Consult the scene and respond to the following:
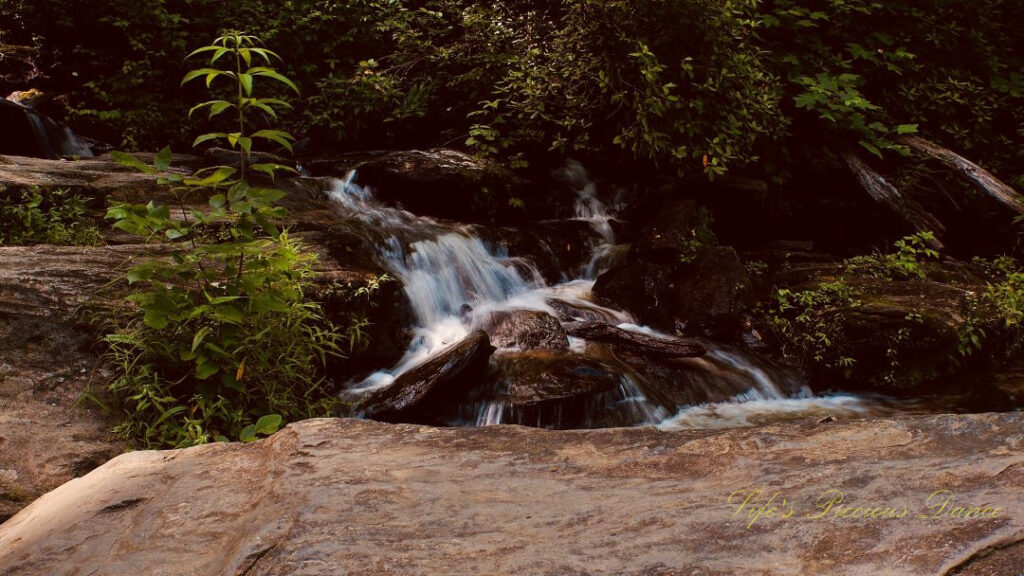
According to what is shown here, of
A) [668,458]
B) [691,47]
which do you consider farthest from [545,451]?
[691,47]

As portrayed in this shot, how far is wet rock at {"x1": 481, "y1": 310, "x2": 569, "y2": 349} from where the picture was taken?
18.3 ft

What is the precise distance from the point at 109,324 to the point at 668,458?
3105 millimetres

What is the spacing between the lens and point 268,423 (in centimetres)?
332

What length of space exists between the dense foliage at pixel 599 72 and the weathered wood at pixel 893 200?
330 mm

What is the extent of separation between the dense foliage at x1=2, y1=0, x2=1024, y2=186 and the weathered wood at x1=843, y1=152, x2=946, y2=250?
0.33 metres

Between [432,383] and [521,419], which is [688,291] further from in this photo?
[432,383]

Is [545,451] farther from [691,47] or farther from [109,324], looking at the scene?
[691,47]

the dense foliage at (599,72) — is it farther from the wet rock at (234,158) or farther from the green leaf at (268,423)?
the green leaf at (268,423)

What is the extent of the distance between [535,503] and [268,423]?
1867mm

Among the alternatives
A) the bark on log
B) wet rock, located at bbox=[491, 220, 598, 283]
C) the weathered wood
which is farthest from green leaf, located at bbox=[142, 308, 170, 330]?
the bark on log

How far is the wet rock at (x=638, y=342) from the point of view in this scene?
5.63 meters

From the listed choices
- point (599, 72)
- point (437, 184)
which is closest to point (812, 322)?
point (599, 72)

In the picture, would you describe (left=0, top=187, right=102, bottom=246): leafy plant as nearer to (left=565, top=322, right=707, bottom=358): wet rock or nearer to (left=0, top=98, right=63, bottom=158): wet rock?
(left=0, top=98, right=63, bottom=158): wet rock

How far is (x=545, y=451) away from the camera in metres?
2.44
